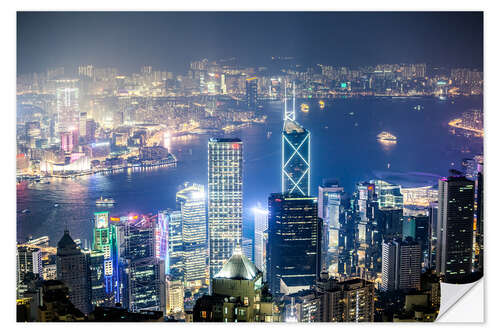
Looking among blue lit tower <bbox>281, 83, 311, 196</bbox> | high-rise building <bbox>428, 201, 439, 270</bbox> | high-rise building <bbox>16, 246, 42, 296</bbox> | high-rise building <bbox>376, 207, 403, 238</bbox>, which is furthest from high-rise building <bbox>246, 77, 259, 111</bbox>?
high-rise building <bbox>16, 246, 42, 296</bbox>

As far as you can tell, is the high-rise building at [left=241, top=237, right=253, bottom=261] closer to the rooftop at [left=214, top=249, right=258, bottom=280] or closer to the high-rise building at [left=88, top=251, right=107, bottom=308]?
the high-rise building at [left=88, top=251, right=107, bottom=308]

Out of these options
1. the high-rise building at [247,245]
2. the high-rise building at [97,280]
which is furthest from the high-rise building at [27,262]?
the high-rise building at [247,245]

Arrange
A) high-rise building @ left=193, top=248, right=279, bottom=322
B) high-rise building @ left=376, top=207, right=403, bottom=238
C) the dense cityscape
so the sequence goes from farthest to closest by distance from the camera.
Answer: high-rise building @ left=376, top=207, right=403, bottom=238 → the dense cityscape → high-rise building @ left=193, top=248, right=279, bottom=322

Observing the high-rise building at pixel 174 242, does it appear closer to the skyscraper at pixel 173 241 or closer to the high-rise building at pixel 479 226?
the skyscraper at pixel 173 241

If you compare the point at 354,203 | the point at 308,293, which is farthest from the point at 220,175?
the point at 308,293

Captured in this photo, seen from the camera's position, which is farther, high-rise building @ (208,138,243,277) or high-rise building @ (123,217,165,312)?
high-rise building @ (208,138,243,277)
